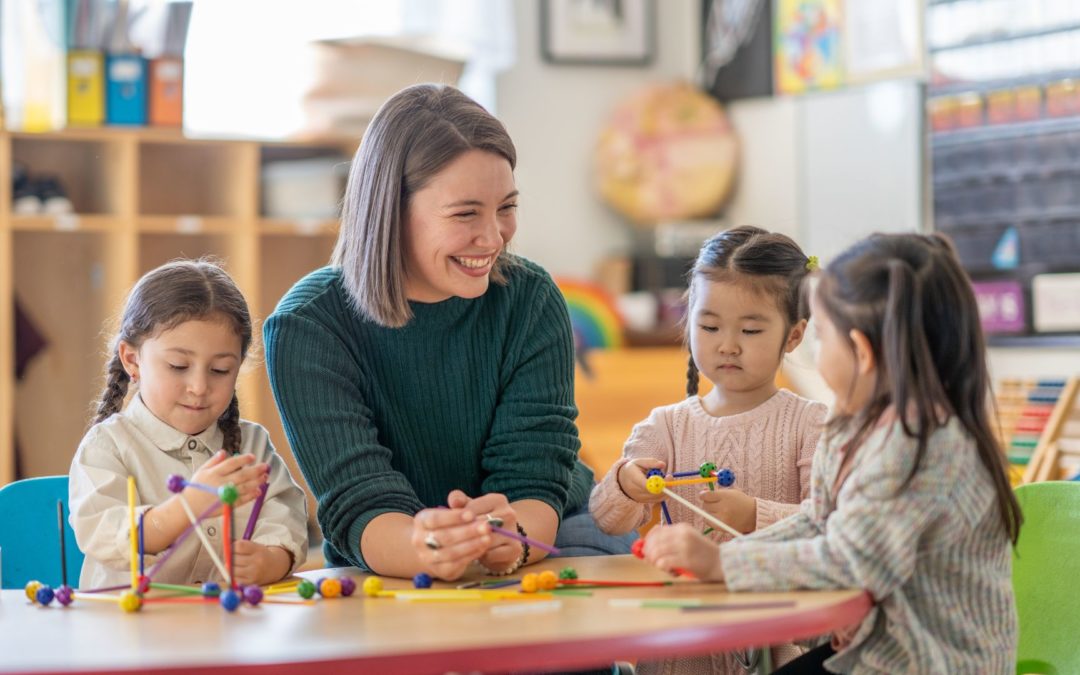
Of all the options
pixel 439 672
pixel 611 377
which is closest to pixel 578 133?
pixel 611 377

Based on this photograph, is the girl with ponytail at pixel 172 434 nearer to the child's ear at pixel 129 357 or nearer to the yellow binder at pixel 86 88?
the child's ear at pixel 129 357

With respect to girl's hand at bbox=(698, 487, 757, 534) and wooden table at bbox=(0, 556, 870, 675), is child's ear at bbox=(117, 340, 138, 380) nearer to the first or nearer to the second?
wooden table at bbox=(0, 556, 870, 675)

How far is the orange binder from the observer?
161 inches

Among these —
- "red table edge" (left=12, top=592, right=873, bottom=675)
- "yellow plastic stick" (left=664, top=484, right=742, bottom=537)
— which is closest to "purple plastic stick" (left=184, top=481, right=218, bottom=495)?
"red table edge" (left=12, top=592, right=873, bottom=675)

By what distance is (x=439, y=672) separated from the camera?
3.30ft

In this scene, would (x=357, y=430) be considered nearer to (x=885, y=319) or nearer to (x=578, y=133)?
(x=885, y=319)

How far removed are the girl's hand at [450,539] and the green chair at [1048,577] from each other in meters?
0.70

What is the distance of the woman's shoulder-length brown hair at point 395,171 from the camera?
1608mm

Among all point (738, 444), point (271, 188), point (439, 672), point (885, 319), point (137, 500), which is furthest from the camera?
point (271, 188)

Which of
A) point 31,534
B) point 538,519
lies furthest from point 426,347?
point 31,534

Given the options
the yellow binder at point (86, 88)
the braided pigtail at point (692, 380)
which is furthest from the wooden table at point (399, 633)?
→ the yellow binder at point (86, 88)

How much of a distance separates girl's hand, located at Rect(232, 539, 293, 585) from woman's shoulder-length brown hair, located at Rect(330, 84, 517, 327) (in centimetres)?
34

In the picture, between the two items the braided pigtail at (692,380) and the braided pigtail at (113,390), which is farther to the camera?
the braided pigtail at (692,380)

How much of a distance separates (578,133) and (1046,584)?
3421 mm
